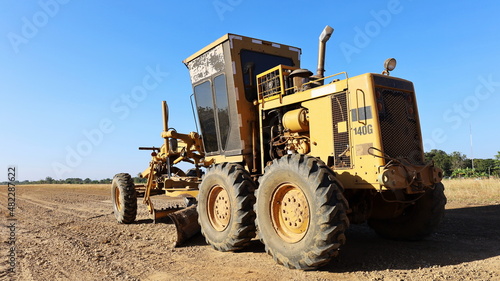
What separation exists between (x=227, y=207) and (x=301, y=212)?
183 centimetres

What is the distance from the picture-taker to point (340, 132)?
5391mm

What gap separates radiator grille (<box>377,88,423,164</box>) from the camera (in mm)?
5184

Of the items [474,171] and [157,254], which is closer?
[157,254]

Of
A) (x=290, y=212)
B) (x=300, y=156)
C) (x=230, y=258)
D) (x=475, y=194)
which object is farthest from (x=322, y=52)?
(x=475, y=194)

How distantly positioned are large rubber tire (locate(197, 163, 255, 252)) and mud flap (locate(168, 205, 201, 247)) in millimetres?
336

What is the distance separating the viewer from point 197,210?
23.0 feet

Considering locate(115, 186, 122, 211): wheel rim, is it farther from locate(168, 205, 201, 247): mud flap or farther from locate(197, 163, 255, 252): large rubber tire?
locate(197, 163, 255, 252): large rubber tire

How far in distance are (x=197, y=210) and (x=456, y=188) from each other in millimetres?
12849

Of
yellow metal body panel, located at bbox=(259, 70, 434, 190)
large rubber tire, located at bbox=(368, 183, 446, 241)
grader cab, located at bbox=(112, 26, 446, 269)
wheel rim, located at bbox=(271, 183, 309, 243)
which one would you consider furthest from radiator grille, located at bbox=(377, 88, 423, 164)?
wheel rim, located at bbox=(271, 183, 309, 243)

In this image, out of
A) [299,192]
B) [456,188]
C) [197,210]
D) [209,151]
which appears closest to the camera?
[299,192]

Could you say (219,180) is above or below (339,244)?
above

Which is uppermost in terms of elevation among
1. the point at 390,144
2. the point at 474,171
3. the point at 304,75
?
the point at 304,75

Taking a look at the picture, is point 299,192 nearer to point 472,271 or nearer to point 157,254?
point 472,271

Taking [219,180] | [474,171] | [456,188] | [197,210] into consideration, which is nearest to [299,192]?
[219,180]
